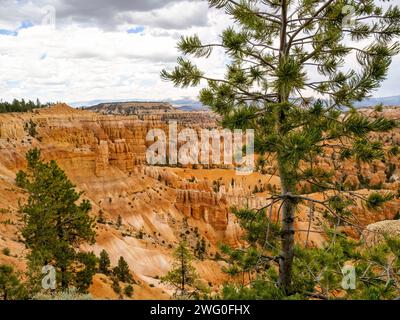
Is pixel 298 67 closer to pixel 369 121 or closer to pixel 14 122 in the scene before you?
pixel 369 121

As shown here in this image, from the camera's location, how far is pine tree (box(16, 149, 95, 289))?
1537 cm

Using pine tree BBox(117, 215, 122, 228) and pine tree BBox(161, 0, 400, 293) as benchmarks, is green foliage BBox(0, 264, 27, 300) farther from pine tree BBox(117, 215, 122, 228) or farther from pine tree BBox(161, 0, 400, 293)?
pine tree BBox(117, 215, 122, 228)

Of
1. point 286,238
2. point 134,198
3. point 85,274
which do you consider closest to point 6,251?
point 85,274

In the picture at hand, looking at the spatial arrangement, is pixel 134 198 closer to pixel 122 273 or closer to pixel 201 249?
pixel 201 249

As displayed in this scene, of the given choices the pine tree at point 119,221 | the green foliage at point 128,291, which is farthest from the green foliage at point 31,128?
the green foliage at point 128,291

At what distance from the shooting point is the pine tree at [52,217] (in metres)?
15.4

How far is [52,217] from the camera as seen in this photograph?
1580 cm

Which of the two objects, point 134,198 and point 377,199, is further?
point 134,198

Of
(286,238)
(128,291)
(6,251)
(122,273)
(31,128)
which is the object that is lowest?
(122,273)

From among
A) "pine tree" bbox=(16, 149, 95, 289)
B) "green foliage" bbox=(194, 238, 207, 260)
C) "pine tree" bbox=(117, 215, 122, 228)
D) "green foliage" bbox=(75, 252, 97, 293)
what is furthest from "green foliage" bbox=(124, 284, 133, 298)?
"pine tree" bbox=(117, 215, 122, 228)

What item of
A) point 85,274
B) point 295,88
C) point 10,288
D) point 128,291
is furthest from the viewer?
point 128,291

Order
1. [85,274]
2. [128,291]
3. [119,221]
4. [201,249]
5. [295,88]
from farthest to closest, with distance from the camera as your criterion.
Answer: [201,249]
[119,221]
[128,291]
[85,274]
[295,88]

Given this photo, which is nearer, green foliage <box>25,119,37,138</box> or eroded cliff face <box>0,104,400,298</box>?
eroded cliff face <box>0,104,400,298</box>

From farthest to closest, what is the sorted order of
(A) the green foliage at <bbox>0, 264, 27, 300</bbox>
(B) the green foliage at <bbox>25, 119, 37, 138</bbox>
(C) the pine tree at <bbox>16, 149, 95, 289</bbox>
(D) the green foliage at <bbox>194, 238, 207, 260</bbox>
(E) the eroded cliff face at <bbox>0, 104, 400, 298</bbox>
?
(B) the green foliage at <bbox>25, 119, 37, 138</bbox>
(D) the green foliage at <bbox>194, 238, 207, 260</bbox>
(E) the eroded cliff face at <bbox>0, 104, 400, 298</bbox>
(C) the pine tree at <bbox>16, 149, 95, 289</bbox>
(A) the green foliage at <bbox>0, 264, 27, 300</bbox>
